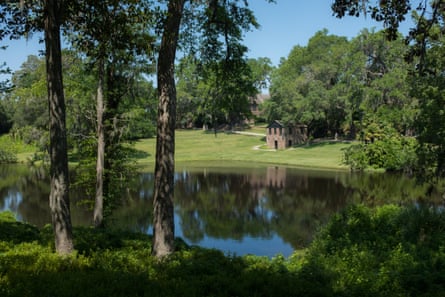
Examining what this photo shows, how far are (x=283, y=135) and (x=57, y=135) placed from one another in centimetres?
6405

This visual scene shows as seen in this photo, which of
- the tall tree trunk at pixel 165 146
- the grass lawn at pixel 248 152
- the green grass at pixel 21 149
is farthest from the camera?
the green grass at pixel 21 149

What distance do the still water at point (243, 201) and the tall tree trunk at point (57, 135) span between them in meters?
11.1

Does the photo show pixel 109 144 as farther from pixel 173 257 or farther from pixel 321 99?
pixel 321 99

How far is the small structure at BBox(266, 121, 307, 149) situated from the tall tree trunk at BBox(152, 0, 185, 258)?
62312 millimetres

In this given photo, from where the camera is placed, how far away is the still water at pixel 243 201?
22.0 metres

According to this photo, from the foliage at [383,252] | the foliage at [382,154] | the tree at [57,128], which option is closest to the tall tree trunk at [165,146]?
the tree at [57,128]

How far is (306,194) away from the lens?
34.7 m

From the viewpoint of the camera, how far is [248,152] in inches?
2717

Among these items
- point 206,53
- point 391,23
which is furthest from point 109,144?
point 391,23

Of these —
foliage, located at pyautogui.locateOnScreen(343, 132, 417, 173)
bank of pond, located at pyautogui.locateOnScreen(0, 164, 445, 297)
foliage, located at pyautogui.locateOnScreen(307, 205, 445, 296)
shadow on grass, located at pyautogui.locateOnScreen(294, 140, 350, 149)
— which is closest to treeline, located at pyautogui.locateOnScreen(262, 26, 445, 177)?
foliage, located at pyautogui.locateOnScreen(343, 132, 417, 173)

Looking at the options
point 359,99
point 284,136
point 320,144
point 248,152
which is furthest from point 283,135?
point 359,99

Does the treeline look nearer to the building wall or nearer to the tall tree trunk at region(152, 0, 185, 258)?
the building wall

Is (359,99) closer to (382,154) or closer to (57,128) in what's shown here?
(382,154)

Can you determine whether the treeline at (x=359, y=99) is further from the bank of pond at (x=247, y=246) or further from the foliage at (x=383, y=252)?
the foliage at (x=383, y=252)
